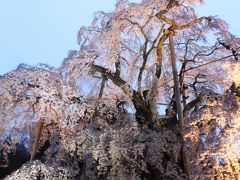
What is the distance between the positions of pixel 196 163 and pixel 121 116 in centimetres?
221

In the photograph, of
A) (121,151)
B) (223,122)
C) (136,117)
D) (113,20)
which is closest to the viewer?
(223,122)

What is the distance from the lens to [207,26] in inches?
383

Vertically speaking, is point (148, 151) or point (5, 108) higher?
point (5, 108)

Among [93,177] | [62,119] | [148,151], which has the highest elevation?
[62,119]

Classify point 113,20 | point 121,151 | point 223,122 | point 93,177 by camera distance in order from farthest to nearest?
point 113,20 → point 93,177 → point 121,151 → point 223,122

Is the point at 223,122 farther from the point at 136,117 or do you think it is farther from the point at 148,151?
the point at 136,117

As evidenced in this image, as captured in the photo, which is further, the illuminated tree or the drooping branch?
the drooping branch

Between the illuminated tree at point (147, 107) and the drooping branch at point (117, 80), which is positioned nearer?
the illuminated tree at point (147, 107)

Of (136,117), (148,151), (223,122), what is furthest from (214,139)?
(136,117)

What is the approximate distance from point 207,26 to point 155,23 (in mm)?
1400

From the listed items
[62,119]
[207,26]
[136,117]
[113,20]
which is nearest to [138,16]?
[113,20]

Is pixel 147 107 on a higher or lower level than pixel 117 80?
lower

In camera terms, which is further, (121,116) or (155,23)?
(155,23)

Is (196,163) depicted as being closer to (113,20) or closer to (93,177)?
(93,177)
